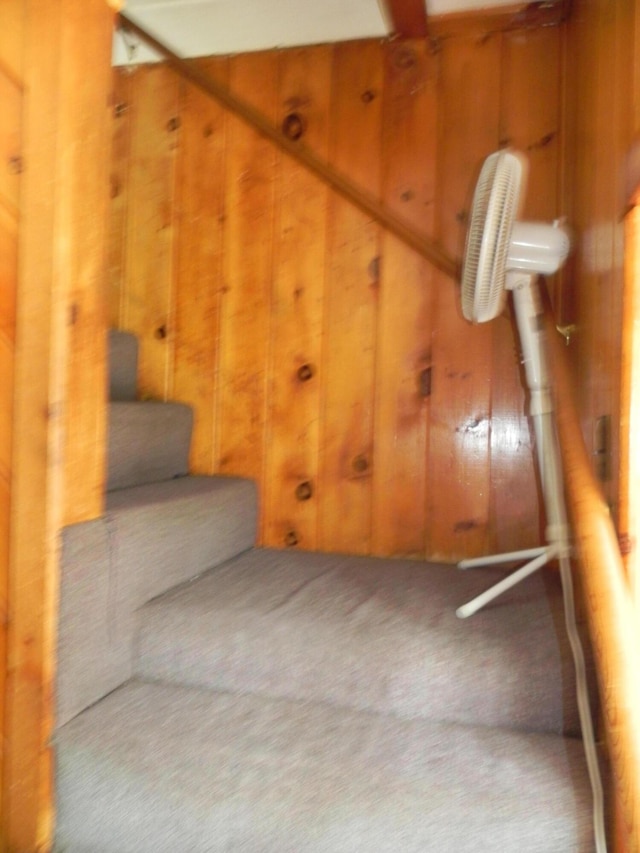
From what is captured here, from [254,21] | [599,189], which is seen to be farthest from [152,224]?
[599,189]

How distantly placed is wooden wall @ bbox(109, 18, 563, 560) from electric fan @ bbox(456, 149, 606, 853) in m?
0.43

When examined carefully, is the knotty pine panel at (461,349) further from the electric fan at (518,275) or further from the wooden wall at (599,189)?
the electric fan at (518,275)

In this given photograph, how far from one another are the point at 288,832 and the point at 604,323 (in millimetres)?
930

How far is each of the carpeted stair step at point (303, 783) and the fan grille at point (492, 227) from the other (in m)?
0.75

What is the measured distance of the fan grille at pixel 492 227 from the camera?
1.06 meters

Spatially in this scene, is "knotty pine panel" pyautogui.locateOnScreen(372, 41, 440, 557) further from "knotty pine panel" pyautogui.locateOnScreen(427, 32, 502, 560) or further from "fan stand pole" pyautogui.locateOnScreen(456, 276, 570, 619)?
"fan stand pole" pyautogui.locateOnScreen(456, 276, 570, 619)

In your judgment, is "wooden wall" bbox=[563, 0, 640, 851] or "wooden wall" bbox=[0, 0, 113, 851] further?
"wooden wall" bbox=[0, 0, 113, 851]

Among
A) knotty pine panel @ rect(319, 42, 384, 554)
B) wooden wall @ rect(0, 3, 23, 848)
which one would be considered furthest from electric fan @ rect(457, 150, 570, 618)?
wooden wall @ rect(0, 3, 23, 848)

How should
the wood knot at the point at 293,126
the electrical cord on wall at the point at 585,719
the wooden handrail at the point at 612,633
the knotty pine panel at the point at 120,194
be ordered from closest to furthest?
the wooden handrail at the point at 612,633 < the electrical cord on wall at the point at 585,719 < the wood knot at the point at 293,126 < the knotty pine panel at the point at 120,194

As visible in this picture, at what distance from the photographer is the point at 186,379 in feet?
6.02

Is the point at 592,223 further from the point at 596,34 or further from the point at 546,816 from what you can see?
the point at 546,816

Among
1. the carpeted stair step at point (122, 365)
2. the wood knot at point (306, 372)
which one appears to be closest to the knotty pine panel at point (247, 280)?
the wood knot at point (306, 372)

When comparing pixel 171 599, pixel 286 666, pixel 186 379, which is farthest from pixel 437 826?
pixel 186 379

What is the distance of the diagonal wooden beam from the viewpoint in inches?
60.9
